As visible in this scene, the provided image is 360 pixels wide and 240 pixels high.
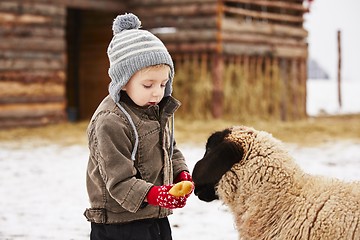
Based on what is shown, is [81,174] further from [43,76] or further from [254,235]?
[43,76]

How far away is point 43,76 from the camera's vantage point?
12.2 metres

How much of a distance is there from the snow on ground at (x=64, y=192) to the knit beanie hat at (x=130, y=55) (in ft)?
3.24

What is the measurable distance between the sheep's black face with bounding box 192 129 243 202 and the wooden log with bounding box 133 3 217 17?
9517 millimetres

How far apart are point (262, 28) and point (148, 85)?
10623 mm

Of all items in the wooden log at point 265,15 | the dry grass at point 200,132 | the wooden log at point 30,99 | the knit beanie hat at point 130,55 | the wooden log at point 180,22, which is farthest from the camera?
the wooden log at point 265,15

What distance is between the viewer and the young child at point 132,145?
8.83ft

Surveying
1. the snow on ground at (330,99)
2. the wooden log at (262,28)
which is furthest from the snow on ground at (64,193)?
the snow on ground at (330,99)

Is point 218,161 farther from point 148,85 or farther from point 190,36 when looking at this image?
point 190,36

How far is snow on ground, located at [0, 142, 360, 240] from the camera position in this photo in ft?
14.7

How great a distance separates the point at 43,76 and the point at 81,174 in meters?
5.71

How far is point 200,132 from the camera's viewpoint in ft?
34.9

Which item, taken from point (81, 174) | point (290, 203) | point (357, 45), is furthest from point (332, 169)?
point (357, 45)

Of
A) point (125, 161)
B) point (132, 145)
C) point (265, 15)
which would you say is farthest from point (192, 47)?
point (125, 161)

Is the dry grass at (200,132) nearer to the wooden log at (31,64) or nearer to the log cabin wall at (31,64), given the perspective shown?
the log cabin wall at (31,64)
